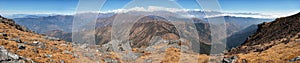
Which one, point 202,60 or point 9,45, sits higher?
point 9,45

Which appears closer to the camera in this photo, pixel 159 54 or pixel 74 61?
pixel 74 61

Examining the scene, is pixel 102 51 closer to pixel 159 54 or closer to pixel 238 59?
pixel 159 54

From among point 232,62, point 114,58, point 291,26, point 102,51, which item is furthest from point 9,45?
point 291,26

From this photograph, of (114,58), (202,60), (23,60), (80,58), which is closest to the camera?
(23,60)

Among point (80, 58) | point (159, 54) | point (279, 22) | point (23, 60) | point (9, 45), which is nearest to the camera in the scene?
point (23, 60)

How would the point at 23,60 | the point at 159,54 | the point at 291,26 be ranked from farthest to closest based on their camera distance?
the point at 291,26
the point at 159,54
the point at 23,60

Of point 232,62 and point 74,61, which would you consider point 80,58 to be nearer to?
point 74,61

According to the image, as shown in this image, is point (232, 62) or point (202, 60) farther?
point (202, 60)

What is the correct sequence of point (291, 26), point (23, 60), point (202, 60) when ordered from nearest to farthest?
point (23, 60) → point (202, 60) → point (291, 26)

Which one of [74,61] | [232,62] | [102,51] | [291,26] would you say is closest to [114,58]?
[102,51]
